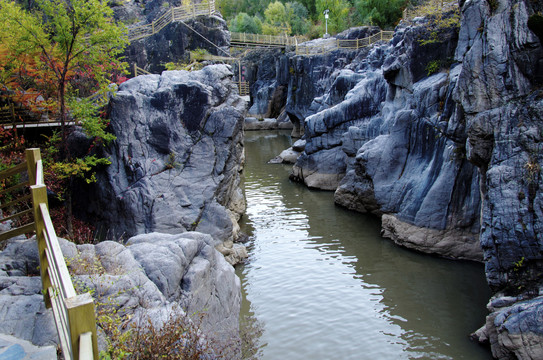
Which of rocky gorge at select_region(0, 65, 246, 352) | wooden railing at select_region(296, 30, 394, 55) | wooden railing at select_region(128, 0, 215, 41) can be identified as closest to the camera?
rocky gorge at select_region(0, 65, 246, 352)

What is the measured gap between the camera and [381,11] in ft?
196

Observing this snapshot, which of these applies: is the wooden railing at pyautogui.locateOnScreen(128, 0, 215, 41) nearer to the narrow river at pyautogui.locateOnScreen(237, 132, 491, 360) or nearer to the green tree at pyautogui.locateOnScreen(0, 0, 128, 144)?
the narrow river at pyautogui.locateOnScreen(237, 132, 491, 360)

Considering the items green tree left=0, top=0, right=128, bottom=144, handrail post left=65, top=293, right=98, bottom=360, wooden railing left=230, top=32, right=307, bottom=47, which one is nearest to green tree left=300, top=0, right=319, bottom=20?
wooden railing left=230, top=32, right=307, bottom=47

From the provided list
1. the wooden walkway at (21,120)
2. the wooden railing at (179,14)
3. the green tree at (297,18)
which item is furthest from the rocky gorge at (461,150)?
the green tree at (297,18)

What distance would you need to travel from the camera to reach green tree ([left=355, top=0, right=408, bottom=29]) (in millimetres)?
58312

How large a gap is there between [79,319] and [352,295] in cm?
1125

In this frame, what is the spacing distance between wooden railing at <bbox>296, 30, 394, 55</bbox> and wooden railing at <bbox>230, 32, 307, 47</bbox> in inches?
107

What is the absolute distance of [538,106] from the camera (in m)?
10.9

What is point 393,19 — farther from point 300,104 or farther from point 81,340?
point 81,340

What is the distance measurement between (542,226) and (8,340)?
1122 centimetres

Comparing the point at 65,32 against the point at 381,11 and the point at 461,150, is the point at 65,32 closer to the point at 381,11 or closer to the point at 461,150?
the point at 461,150

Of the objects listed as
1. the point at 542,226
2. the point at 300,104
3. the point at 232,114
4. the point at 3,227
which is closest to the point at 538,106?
the point at 542,226

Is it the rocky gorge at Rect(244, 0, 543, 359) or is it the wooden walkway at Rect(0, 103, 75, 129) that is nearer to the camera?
the rocky gorge at Rect(244, 0, 543, 359)

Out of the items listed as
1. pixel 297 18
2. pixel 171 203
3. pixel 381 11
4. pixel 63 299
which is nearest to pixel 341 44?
pixel 381 11
